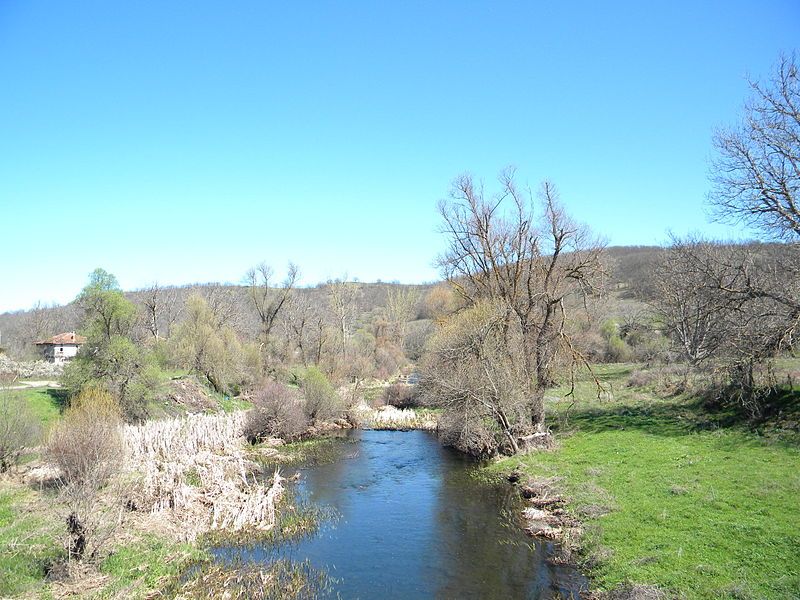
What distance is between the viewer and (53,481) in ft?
65.1

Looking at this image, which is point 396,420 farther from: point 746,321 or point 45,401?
point 746,321

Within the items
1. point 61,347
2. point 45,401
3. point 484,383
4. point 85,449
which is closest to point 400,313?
point 61,347

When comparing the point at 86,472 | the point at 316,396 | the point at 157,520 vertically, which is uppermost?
the point at 86,472

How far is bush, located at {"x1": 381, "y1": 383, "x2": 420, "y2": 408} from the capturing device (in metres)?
43.0

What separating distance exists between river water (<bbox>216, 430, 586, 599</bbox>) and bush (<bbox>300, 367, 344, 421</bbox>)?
359 inches

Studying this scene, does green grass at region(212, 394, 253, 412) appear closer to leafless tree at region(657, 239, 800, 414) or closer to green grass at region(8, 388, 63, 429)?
green grass at region(8, 388, 63, 429)

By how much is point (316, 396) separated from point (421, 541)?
62.8ft

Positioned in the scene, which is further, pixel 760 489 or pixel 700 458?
pixel 700 458

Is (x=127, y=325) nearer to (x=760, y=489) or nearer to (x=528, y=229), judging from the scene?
(x=528, y=229)

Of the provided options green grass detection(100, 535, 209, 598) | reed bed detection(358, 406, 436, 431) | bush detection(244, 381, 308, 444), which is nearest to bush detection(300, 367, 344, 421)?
bush detection(244, 381, 308, 444)

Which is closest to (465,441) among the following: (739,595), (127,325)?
(739,595)

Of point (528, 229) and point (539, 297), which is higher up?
point (528, 229)

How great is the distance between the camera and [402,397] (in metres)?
43.5

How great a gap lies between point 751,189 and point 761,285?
407cm
